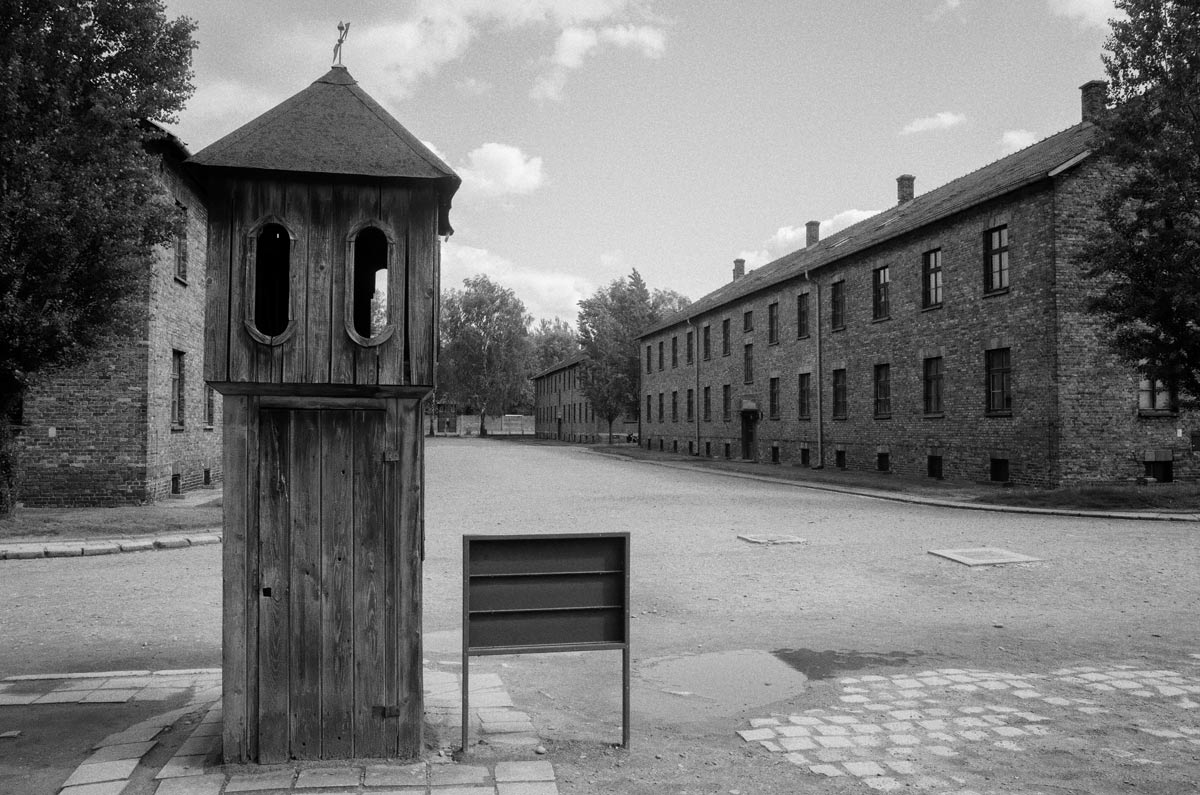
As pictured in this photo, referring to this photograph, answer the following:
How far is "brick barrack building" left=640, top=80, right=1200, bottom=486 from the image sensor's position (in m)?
21.2

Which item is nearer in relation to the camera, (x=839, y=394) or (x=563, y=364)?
(x=839, y=394)

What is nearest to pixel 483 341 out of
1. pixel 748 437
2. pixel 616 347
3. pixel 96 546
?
pixel 616 347

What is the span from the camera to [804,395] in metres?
35.1

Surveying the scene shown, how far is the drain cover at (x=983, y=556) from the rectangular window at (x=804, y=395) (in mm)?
22651

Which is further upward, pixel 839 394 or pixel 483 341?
pixel 483 341

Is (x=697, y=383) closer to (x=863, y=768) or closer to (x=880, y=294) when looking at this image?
(x=880, y=294)

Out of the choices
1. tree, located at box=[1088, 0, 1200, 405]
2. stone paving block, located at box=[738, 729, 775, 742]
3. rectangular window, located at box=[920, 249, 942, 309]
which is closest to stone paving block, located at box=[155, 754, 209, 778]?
stone paving block, located at box=[738, 729, 775, 742]

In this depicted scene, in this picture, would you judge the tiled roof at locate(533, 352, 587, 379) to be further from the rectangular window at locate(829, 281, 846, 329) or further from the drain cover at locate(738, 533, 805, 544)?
the drain cover at locate(738, 533, 805, 544)

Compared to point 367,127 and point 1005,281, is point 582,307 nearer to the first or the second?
point 1005,281

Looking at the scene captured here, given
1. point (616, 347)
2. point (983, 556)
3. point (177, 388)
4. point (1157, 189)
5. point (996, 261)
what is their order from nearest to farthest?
point (983, 556) → point (1157, 189) → point (177, 388) → point (996, 261) → point (616, 347)

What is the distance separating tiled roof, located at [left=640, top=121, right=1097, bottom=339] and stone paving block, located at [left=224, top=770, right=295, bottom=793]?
20.8 metres

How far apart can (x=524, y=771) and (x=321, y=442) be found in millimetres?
1826

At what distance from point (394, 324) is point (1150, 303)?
17841 millimetres

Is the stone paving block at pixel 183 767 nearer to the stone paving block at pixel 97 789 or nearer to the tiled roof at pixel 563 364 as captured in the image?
the stone paving block at pixel 97 789
